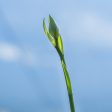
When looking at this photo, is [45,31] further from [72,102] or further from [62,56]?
[72,102]

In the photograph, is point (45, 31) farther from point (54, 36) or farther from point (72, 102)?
point (72, 102)

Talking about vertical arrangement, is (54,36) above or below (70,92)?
above

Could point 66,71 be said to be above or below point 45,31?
below

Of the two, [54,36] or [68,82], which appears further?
[54,36]

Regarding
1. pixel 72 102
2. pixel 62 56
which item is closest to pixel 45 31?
pixel 62 56

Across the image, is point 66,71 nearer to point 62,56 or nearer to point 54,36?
point 62,56

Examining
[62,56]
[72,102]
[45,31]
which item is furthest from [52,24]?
[72,102]

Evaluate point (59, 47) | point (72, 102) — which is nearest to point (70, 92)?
point (72, 102)
